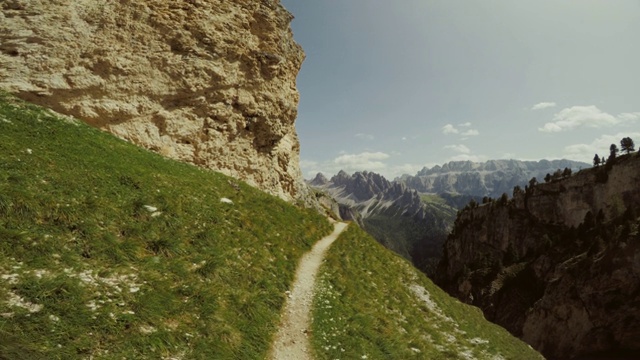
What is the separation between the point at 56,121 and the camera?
22250mm

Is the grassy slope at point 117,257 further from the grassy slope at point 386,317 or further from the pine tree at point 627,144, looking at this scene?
the pine tree at point 627,144

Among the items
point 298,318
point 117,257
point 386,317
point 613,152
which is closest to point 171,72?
point 117,257

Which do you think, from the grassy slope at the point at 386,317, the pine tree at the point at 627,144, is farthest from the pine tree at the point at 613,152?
the grassy slope at the point at 386,317

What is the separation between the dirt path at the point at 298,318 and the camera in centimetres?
1343

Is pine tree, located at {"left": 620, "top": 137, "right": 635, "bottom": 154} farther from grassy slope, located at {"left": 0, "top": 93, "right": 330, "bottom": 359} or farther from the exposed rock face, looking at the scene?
grassy slope, located at {"left": 0, "top": 93, "right": 330, "bottom": 359}

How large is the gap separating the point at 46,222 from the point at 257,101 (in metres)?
31.5

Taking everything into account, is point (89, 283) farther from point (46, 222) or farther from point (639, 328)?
point (639, 328)

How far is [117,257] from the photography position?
503 inches

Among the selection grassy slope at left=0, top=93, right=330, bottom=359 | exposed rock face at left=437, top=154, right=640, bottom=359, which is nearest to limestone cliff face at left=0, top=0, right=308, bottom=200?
grassy slope at left=0, top=93, right=330, bottom=359

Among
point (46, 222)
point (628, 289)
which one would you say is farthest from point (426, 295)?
point (628, 289)

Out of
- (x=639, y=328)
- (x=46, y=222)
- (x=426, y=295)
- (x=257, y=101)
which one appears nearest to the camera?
(x=46, y=222)

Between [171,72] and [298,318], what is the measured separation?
2912cm

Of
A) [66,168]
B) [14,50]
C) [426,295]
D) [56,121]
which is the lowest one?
[426,295]

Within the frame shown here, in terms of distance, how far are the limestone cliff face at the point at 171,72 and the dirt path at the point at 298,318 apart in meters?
20.9
